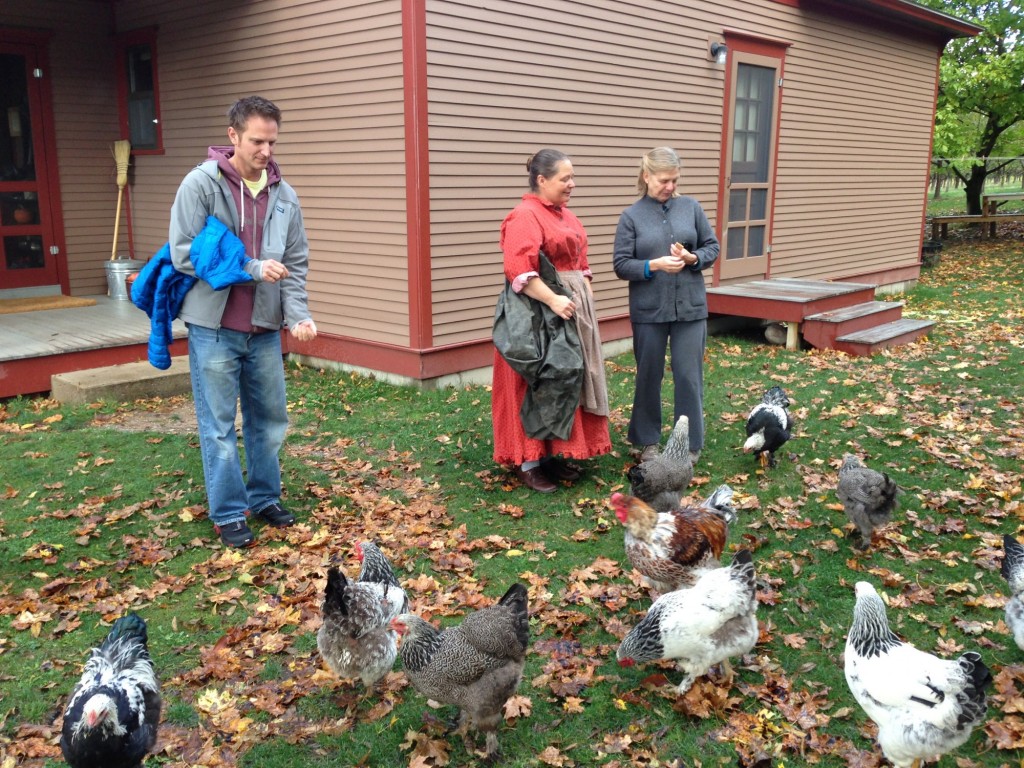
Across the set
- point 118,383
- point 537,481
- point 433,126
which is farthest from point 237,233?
point 118,383

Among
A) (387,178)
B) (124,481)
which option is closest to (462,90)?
(387,178)

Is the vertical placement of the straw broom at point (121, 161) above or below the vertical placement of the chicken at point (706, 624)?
above

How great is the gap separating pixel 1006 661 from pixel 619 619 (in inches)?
67.8

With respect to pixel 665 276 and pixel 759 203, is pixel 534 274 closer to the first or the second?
pixel 665 276

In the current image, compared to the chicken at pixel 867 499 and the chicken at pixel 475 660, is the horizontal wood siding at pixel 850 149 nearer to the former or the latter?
the chicken at pixel 867 499

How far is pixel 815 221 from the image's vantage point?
13797 millimetres

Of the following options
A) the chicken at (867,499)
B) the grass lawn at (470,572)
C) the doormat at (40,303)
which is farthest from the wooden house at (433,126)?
the chicken at (867,499)

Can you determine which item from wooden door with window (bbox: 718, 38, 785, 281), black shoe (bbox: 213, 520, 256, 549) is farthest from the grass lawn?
wooden door with window (bbox: 718, 38, 785, 281)

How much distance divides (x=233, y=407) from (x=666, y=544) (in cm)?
257

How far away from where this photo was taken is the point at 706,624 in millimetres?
3350

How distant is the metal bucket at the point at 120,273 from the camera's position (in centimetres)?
1079

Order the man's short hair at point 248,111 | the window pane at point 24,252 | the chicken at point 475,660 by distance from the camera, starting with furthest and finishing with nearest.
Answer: the window pane at point 24,252, the man's short hair at point 248,111, the chicken at point 475,660

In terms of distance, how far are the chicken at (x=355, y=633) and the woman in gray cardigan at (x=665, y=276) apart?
9.58 feet

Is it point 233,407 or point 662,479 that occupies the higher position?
point 233,407
